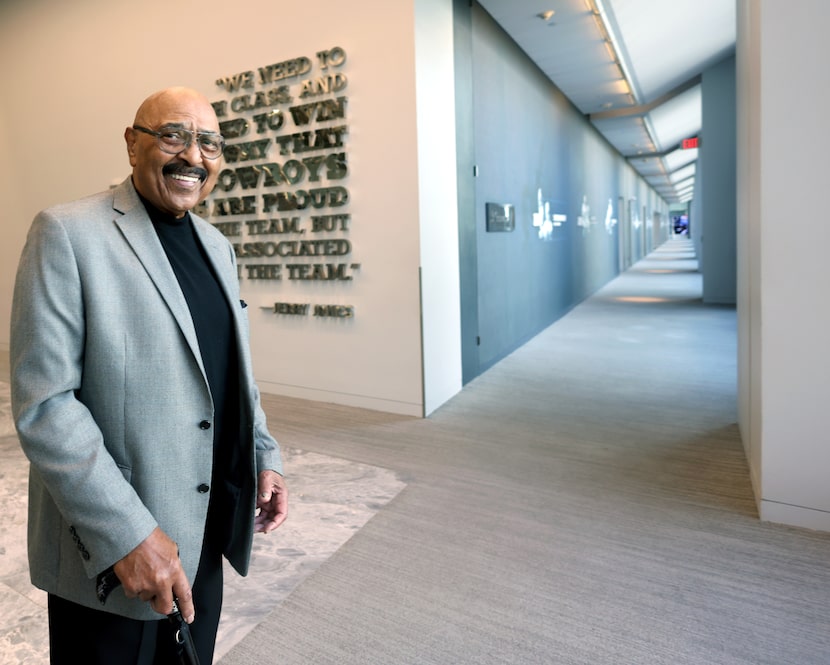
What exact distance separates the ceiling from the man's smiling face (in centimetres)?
580

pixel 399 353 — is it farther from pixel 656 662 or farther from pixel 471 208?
pixel 656 662

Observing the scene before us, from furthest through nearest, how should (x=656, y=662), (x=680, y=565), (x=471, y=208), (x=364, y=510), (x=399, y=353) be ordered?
(x=471, y=208) → (x=399, y=353) → (x=364, y=510) → (x=680, y=565) → (x=656, y=662)

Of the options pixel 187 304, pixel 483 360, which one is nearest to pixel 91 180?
pixel 483 360

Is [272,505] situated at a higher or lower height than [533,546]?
higher

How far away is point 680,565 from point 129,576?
2229mm

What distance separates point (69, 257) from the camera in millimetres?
966

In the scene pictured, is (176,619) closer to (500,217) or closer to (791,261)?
(791,261)

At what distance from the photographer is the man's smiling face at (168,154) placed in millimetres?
1104

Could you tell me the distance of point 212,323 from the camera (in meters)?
1.21

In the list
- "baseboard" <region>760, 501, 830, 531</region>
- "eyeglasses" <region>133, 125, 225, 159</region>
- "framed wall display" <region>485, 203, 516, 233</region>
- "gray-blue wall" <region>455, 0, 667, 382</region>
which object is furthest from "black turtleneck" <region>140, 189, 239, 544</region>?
"framed wall display" <region>485, 203, 516, 233</region>

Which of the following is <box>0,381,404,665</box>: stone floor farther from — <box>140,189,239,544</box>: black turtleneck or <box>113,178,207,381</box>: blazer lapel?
<box>113,178,207,381</box>: blazer lapel

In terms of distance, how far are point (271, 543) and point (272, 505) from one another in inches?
54.5

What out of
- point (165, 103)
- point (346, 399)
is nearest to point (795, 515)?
point (165, 103)

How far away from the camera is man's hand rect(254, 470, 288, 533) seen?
1.40m
